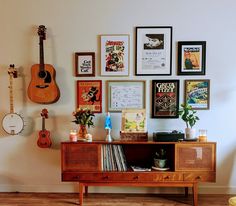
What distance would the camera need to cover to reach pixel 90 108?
9.29 feet

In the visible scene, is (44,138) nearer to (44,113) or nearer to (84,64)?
(44,113)

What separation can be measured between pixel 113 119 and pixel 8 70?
134 cm

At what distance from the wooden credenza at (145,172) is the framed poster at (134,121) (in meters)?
0.17

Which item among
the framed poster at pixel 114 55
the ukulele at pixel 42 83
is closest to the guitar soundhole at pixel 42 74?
the ukulele at pixel 42 83

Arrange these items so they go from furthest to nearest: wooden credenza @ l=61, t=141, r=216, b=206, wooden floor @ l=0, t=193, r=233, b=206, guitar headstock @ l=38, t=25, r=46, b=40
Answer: guitar headstock @ l=38, t=25, r=46, b=40 → wooden floor @ l=0, t=193, r=233, b=206 → wooden credenza @ l=61, t=141, r=216, b=206

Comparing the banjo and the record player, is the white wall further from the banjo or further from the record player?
the record player

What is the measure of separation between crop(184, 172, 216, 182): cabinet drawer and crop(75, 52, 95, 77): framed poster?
1.51m

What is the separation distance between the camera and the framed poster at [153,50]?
109 inches

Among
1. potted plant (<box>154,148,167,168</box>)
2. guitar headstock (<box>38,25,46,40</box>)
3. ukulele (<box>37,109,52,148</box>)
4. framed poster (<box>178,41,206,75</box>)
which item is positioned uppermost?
guitar headstock (<box>38,25,46,40</box>)

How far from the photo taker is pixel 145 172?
98.1 inches

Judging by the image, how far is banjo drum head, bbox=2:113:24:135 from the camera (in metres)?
2.80

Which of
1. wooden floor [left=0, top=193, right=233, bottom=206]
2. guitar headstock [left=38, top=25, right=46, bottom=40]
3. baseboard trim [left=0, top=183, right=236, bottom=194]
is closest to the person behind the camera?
wooden floor [left=0, top=193, right=233, bottom=206]

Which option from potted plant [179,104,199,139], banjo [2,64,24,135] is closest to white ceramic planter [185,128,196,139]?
potted plant [179,104,199,139]

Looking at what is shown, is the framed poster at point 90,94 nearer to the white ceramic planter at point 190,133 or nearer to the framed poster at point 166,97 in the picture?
the framed poster at point 166,97
